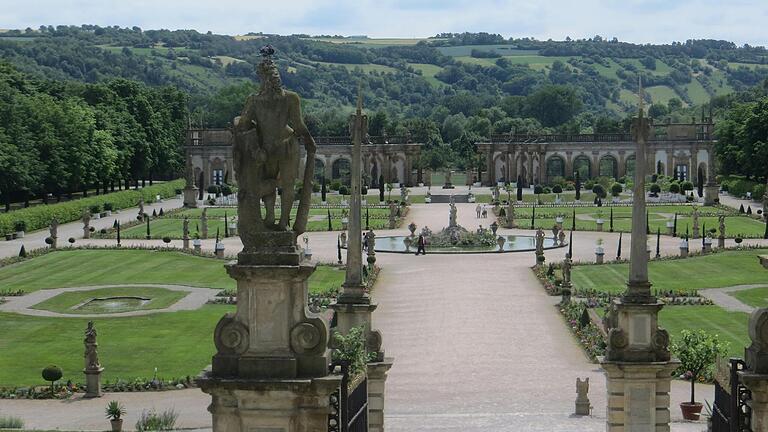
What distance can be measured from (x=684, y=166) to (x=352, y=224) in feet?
440

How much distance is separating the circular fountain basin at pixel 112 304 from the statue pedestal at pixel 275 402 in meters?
37.8

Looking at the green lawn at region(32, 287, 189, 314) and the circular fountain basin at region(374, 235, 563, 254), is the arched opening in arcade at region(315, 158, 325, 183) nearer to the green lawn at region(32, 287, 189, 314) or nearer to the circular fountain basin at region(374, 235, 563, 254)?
the circular fountain basin at region(374, 235, 563, 254)

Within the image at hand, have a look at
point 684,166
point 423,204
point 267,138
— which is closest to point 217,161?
point 423,204

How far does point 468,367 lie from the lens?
4125 centimetres

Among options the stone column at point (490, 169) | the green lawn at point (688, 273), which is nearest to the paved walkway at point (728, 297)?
the green lawn at point (688, 273)

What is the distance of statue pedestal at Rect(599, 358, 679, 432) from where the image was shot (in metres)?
24.7

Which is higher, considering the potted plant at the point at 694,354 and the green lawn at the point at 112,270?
the potted plant at the point at 694,354

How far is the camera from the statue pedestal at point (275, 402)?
53.0ft

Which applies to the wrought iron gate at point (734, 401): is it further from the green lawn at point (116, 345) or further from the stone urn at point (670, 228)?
the stone urn at point (670, 228)

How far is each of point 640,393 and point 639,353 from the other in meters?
0.72

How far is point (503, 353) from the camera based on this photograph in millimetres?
43688

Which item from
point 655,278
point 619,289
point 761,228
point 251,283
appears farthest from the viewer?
point 761,228

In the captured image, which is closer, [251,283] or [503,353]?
[251,283]

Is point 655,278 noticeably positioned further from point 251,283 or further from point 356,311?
point 251,283
